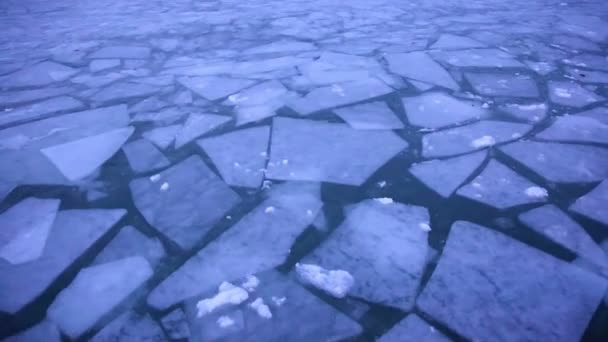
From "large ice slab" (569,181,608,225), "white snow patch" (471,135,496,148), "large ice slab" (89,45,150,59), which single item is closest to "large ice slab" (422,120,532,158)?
"white snow patch" (471,135,496,148)

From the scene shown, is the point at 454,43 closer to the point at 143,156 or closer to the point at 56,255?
the point at 143,156

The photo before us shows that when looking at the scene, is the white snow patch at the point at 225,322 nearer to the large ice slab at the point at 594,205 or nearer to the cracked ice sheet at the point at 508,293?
the cracked ice sheet at the point at 508,293

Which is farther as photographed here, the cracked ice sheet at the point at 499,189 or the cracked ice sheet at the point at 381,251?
the cracked ice sheet at the point at 499,189

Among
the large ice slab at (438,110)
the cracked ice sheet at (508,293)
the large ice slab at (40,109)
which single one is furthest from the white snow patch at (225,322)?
the large ice slab at (40,109)

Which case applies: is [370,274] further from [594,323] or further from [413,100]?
[413,100]

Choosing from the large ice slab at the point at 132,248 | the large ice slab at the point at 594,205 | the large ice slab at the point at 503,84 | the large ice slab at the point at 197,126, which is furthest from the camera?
the large ice slab at the point at 503,84

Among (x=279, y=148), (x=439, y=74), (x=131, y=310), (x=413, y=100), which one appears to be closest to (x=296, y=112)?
(x=279, y=148)

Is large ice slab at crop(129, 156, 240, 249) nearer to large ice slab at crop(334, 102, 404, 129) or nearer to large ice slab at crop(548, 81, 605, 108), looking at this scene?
large ice slab at crop(334, 102, 404, 129)

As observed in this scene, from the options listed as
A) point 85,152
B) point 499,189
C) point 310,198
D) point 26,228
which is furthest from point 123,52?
point 499,189
